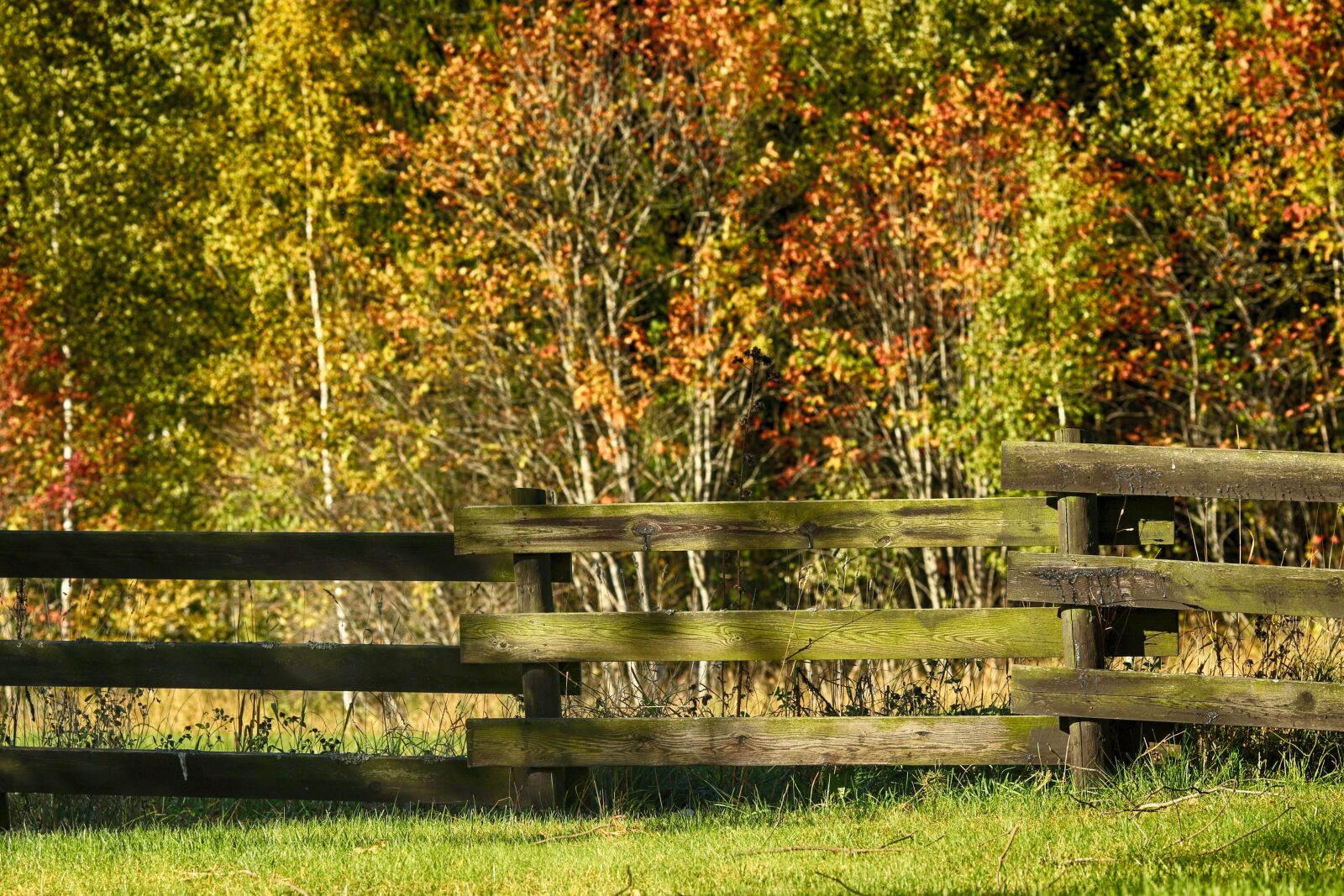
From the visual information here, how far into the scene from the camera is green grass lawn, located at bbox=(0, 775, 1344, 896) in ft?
14.4

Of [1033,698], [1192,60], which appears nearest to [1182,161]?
[1192,60]

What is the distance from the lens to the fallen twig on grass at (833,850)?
4.81 m

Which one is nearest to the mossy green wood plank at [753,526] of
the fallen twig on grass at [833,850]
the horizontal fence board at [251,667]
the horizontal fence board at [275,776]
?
the horizontal fence board at [251,667]

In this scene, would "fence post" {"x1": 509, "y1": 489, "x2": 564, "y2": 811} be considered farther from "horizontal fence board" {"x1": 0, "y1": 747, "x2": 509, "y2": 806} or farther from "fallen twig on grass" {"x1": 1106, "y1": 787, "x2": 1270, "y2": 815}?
"fallen twig on grass" {"x1": 1106, "y1": 787, "x2": 1270, "y2": 815}

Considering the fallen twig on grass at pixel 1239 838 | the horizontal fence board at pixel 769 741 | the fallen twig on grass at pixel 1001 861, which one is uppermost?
the horizontal fence board at pixel 769 741

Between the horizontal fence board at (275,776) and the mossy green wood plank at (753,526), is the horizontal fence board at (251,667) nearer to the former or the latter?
the horizontal fence board at (275,776)

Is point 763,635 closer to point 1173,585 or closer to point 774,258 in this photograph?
point 1173,585

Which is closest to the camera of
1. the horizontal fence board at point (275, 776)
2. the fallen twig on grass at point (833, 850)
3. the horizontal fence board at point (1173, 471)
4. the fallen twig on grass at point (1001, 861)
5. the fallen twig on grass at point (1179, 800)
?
the fallen twig on grass at point (1001, 861)

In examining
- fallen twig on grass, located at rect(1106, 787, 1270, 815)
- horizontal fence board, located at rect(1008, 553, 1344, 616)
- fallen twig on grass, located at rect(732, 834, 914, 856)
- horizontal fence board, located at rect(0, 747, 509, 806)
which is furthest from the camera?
horizontal fence board, located at rect(0, 747, 509, 806)

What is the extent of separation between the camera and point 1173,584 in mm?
5594

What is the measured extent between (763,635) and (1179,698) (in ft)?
5.20

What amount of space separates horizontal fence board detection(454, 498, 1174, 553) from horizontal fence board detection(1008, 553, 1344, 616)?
0.52ft

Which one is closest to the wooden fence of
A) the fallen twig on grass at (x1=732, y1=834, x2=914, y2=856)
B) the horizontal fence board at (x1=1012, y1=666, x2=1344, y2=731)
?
the horizontal fence board at (x1=1012, y1=666, x2=1344, y2=731)

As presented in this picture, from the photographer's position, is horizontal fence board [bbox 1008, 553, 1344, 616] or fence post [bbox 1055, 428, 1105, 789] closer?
horizontal fence board [bbox 1008, 553, 1344, 616]
